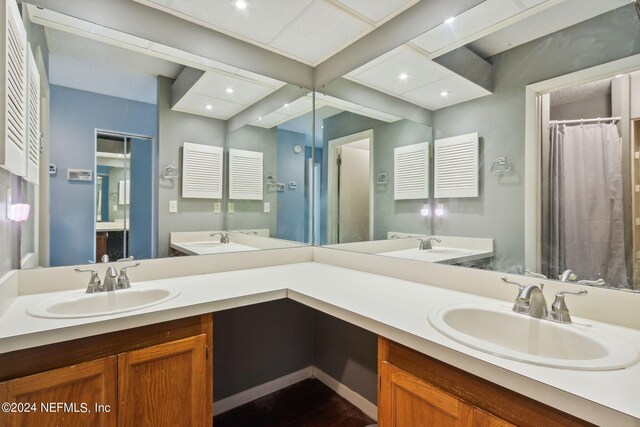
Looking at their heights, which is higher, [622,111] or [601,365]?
[622,111]

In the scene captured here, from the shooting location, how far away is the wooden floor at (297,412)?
69.9 inches

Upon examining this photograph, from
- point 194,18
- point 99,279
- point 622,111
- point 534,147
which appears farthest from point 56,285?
point 622,111

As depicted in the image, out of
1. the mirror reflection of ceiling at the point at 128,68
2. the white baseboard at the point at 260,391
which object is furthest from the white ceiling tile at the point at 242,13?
→ the white baseboard at the point at 260,391

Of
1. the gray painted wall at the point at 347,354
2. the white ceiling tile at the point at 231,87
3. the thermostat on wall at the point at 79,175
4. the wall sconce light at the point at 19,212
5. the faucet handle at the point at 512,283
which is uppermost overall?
the white ceiling tile at the point at 231,87

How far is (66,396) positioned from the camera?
972 millimetres

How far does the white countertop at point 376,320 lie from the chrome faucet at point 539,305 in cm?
10

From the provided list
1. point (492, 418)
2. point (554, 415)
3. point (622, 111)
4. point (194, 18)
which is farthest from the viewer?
point (194, 18)

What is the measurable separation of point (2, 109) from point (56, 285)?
0.83 m

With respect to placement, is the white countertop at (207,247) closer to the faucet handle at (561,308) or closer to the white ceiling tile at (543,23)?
the faucet handle at (561,308)

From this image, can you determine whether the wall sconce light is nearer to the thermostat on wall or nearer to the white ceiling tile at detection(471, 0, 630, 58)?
the thermostat on wall

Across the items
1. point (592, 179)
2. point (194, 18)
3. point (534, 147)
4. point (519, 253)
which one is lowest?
point (519, 253)

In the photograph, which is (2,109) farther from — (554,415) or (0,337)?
(554,415)

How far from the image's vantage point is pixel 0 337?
87 cm

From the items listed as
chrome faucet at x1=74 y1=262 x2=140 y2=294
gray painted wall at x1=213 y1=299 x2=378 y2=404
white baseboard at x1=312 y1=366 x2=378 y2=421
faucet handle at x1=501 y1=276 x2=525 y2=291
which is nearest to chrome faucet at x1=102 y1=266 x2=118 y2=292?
chrome faucet at x1=74 y1=262 x2=140 y2=294
